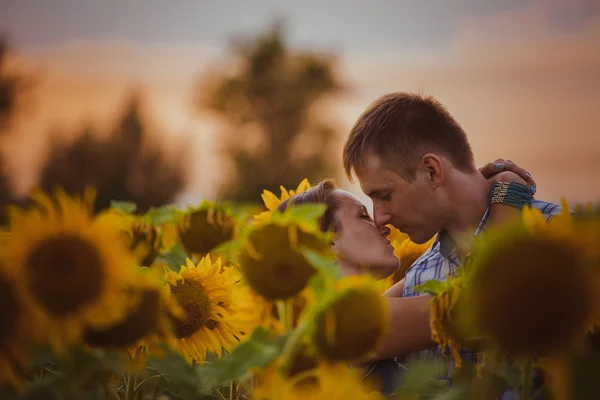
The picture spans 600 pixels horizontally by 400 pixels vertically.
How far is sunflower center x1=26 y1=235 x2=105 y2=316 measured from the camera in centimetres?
82

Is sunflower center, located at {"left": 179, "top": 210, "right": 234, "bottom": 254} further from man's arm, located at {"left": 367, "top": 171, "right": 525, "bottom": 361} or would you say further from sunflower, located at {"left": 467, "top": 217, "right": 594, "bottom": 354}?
sunflower, located at {"left": 467, "top": 217, "right": 594, "bottom": 354}

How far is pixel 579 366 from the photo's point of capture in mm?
729

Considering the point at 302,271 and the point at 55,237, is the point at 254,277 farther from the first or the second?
the point at 55,237

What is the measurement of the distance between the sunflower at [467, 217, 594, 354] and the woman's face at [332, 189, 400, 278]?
181 cm

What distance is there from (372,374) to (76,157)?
101 ft

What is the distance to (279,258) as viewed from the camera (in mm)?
935

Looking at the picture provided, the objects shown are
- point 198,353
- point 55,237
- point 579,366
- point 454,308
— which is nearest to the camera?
point 579,366

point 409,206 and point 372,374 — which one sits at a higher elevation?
point 409,206

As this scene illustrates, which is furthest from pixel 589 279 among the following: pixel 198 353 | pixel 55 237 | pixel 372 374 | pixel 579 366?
pixel 372 374

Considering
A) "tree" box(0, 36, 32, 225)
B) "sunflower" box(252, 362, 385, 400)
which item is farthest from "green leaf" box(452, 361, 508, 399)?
"tree" box(0, 36, 32, 225)

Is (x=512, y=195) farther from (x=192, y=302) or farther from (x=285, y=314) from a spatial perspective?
(x=285, y=314)

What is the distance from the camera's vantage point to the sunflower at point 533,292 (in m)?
0.73

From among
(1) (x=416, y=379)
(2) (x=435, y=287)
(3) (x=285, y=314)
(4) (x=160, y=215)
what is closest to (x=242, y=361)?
(3) (x=285, y=314)

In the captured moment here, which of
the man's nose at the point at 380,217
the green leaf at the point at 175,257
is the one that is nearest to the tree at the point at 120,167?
the man's nose at the point at 380,217
